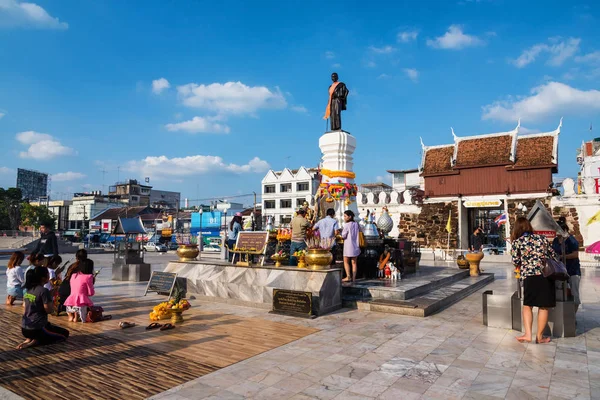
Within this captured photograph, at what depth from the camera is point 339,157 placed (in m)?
12.3

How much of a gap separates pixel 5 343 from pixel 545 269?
26.0ft

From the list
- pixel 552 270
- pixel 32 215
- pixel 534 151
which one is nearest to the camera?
pixel 552 270

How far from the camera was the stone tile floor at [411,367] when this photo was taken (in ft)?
12.4

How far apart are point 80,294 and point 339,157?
8.27 meters

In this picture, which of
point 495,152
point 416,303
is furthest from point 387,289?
point 495,152

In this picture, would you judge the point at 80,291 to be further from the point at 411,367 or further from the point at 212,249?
the point at 212,249

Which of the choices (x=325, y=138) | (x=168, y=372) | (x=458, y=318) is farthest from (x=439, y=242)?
(x=168, y=372)

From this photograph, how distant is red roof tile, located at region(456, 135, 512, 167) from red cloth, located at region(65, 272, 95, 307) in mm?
27570

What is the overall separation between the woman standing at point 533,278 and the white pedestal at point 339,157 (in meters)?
6.73

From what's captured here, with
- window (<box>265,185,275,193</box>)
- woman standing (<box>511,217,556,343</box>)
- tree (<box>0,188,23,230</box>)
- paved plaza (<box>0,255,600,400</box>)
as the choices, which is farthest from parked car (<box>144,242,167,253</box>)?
tree (<box>0,188,23,230</box>)

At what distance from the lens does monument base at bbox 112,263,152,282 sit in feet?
41.0

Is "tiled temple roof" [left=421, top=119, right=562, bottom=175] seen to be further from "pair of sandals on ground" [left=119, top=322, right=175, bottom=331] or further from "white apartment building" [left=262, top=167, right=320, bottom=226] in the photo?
"pair of sandals on ground" [left=119, top=322, right=175, bottom=331]

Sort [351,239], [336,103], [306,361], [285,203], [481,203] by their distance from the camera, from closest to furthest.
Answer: [306,361] → [351,239] → [336,103] → [481,203] → [285,203]

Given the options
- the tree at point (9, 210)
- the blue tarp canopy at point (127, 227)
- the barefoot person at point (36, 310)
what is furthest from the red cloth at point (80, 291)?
the tree at point (9, 210)
